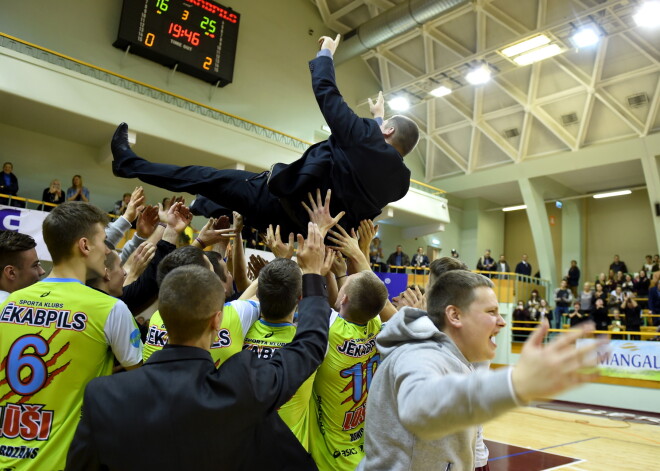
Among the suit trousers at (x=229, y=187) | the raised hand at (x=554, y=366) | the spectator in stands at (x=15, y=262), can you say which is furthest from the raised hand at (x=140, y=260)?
the raised hand at (x=554, y=366)

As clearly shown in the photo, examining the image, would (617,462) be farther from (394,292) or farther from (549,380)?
(394,292)

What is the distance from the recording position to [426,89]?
18.7 metres

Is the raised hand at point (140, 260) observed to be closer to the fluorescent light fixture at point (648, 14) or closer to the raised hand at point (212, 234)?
the raised hand at point (212, 234)

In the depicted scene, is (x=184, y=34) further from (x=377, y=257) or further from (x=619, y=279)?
(x=619, y=279)

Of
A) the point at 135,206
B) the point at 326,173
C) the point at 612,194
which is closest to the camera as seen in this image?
the point at 326,173

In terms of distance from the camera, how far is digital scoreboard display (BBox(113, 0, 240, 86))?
13.2 m

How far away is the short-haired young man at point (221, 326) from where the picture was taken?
8.32ft

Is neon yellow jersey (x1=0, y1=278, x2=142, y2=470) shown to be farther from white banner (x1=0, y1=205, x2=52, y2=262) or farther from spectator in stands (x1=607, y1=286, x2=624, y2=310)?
spectator in stands (x1=607, y1=286, x2=624, y2=310)

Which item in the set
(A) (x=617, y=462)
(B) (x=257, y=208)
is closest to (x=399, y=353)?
(B) (x=257, y=208)

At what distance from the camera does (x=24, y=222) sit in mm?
9906

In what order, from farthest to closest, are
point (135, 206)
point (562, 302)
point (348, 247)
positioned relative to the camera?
point (562, 302) → point (135, 206) → point (348, 247)

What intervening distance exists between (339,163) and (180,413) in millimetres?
1605

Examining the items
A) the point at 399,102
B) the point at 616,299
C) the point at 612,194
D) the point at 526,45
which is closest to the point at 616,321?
the point at 616,299

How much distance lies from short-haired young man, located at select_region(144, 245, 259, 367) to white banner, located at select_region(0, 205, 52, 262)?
8.39 m
